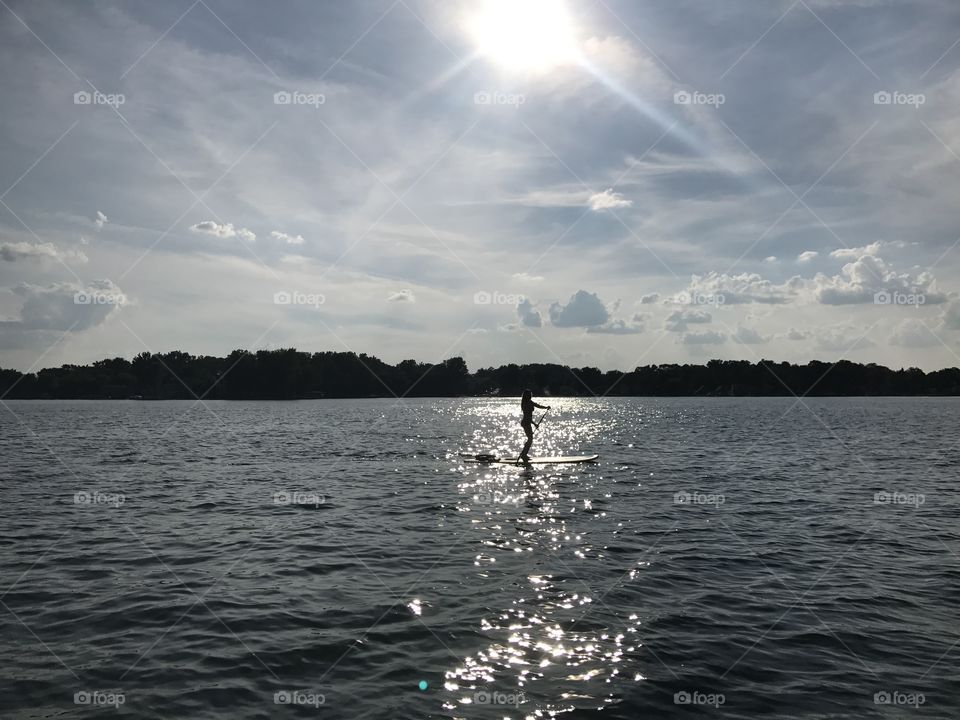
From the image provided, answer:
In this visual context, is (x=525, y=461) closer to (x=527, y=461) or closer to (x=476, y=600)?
(x=527, y=461)

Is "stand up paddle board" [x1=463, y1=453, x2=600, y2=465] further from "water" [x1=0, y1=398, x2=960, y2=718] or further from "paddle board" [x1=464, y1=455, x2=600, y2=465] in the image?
"water" [x1=0, y1=398, x2=960, y2=718]

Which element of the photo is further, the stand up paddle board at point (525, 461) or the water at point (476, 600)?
the stand up paddle board at point (525, 461)

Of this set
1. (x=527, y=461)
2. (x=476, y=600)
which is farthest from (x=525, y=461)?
(x=476, y=600)

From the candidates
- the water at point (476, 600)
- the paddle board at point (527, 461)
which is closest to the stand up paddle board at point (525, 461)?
the paddle board at point (527, 461)

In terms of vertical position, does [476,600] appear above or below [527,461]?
below

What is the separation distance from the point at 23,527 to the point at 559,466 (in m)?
26.8

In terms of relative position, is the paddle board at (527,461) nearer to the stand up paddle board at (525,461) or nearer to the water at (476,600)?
the stand up paddle board at (525,461)

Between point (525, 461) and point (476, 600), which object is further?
point (525, 461)

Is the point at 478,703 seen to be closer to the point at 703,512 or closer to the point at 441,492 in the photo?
the point at 703,512

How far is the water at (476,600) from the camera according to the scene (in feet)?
30.6

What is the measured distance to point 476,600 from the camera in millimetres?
13242

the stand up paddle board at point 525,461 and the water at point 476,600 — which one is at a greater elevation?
the stand up paddle board at point 525,461

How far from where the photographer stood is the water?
934cm

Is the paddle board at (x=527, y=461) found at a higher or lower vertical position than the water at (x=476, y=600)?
higher
